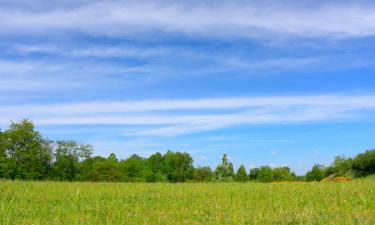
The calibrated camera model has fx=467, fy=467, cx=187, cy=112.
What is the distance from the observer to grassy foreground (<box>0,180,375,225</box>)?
966cm

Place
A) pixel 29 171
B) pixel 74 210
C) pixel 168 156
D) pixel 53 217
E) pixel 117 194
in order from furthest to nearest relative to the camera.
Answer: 1. pixel 168 156
2. pixel 29 171
3. pixel 117 194
4. pixel 74 210
5. pixel 53 217

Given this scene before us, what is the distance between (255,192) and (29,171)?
2006 inches

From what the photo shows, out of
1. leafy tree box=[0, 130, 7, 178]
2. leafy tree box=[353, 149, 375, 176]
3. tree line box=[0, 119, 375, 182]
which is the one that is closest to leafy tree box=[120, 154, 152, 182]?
tree line box=[0, 119, 375, 182]

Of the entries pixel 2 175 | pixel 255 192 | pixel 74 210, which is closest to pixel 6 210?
pixel 74 210

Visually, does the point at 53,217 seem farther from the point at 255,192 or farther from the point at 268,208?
the point at 255,192

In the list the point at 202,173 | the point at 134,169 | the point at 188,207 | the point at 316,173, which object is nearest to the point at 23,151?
the point at 134,169

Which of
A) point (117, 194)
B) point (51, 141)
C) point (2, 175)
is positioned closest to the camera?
point (117, 194)

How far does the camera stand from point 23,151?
6219cm

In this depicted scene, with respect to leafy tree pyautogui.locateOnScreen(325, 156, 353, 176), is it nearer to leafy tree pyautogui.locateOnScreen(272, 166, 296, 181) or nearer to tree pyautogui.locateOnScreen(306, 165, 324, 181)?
tree pyautogui.locateOnScreen(306, 165, 324, 181)

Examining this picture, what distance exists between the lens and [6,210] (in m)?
11.4

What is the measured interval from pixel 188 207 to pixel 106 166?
67184 mm

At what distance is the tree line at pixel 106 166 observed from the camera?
186 ft

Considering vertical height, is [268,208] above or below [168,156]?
below

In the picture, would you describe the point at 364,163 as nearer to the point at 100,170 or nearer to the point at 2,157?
the point at 2,157
